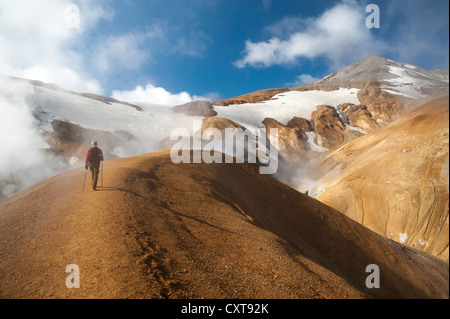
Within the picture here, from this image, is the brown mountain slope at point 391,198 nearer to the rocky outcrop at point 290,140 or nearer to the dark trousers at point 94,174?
the dark trousers at point 94,174

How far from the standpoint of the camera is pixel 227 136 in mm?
41938

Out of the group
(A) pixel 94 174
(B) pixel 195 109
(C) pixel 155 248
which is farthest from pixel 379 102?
(C) pixel 155 248

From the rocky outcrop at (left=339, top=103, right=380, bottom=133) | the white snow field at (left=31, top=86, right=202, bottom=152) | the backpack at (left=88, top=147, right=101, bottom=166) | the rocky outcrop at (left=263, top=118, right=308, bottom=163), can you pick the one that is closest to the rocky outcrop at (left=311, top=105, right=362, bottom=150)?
the rocky outcrop at (left=339, top=103, right=380, bottom=133)

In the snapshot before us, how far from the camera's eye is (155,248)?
462 centimetres

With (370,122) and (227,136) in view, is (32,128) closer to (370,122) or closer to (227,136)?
(227,136)

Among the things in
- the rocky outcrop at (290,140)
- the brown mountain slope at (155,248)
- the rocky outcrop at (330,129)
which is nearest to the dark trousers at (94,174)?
the brown mountain slope at (155,248)

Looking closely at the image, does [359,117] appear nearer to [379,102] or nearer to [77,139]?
[379,102]

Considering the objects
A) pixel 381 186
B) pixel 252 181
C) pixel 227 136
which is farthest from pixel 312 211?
pixel 227 136

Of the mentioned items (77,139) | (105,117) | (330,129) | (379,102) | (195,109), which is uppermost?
(379,102)

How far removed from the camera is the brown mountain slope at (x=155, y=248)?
12.1 feet

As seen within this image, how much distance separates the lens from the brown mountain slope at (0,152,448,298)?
3.70m

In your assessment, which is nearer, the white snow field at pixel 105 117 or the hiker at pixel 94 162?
the hiker at pixel 94 162

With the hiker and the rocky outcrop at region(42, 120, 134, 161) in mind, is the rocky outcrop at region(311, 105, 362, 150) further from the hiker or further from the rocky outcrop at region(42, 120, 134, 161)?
the hiker

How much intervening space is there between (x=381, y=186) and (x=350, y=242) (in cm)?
1464
